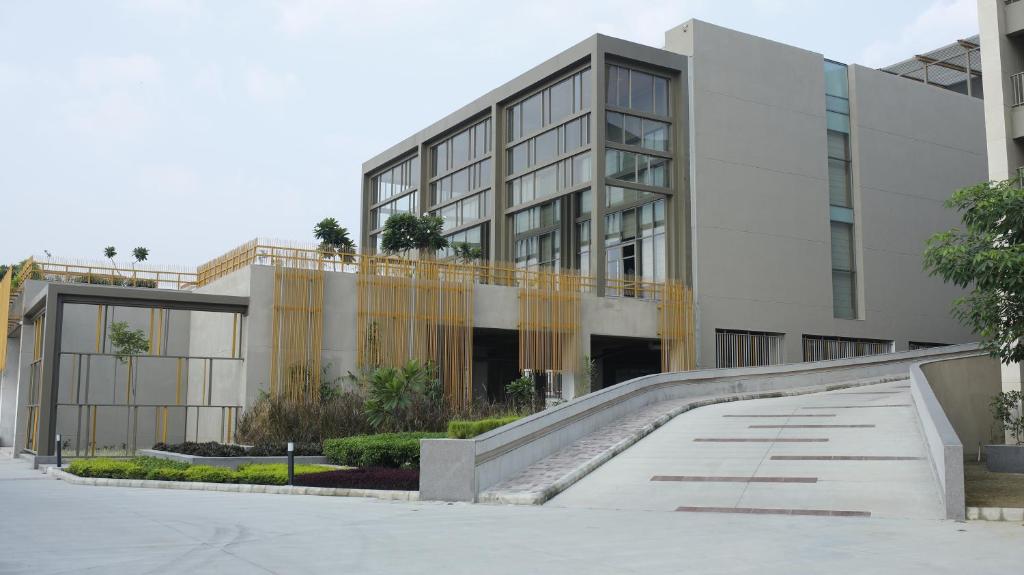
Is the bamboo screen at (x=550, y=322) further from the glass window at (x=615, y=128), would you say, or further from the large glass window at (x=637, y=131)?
the large glass window at (x=637, y=131)

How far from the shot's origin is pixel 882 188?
40312 millimetres

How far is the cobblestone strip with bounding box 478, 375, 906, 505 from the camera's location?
1415 centimetres

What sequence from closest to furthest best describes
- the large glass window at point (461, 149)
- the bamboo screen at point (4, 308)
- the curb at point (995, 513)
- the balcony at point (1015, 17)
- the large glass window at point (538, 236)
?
the curb at point (995, 513) < the balcony at point (1015, 17) < the bamboo screen at point (4, 308) < the large glass window at point (538, 236) < the large glass window at point (461, 149)

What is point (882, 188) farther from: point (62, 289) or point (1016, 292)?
point (62, 289)

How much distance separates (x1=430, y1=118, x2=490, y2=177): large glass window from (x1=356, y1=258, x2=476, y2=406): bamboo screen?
43.3ft

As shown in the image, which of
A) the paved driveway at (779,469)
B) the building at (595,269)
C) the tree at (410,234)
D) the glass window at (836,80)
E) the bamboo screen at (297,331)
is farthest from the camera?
the glass window at (836,80)

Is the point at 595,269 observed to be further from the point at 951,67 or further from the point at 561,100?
the point at 951,67

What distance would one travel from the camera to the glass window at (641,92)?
118 ft

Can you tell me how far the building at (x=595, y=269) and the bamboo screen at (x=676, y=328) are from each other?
8 cm

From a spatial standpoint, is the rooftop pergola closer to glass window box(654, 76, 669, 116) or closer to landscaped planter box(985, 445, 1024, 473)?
glass window box(654, 76, 669, 116)

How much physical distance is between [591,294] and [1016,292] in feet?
67.7

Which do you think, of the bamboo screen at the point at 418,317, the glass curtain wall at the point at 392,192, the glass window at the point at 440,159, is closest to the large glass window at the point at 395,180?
the glass curtain wall at the point at 392,192

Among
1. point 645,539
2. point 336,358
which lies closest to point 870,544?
point 645,539

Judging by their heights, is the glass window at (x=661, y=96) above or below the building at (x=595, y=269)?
above
